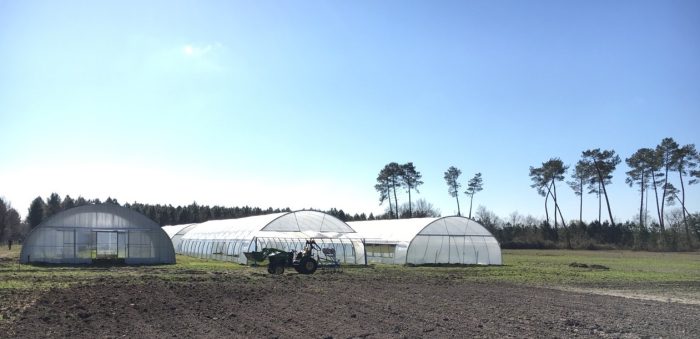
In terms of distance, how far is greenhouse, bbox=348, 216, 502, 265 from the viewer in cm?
4022

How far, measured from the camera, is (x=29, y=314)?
13.3m

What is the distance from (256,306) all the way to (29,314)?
5503 mm

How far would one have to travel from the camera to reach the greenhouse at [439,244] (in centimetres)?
4022

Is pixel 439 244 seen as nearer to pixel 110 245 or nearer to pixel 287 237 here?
pixel 287 237

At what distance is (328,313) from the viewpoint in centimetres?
1413

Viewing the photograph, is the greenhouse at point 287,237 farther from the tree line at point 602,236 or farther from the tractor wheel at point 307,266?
the tree line at point 602,236

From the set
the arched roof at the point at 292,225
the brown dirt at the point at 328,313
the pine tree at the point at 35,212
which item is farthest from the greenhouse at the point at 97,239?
the pine tree at the point at 35,212

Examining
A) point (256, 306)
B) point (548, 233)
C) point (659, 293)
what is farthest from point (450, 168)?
point (256, 306)

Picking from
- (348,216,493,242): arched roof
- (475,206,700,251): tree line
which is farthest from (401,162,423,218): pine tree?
(348,216,493,242): arched roof

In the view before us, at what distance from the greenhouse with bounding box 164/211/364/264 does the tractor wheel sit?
853 cm

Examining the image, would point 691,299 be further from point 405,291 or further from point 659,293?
point 405,291

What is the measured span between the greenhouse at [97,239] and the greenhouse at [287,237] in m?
5.17

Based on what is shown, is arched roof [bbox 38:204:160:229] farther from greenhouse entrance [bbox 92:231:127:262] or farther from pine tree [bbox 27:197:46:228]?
pine tree [bbox 27:197:46:228]

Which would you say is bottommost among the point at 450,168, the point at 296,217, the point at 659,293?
the point at 659,293
